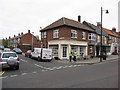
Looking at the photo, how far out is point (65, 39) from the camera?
76.5ft

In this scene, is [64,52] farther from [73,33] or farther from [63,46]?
[73,33]

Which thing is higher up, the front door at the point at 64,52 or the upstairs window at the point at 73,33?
the upstairs window at the point at 73,33

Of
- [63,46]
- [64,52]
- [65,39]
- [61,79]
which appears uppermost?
[65,39]

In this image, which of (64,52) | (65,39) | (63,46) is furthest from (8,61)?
(64,52)

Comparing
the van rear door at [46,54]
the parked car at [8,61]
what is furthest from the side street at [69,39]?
the parked car at [8,61]

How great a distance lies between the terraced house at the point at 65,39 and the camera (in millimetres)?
23656

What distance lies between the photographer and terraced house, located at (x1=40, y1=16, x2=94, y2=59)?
23.7m

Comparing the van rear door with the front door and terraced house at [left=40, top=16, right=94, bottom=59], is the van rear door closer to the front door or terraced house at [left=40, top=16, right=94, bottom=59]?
terraced house at [left=40, top=16, right=94, bottom=59]

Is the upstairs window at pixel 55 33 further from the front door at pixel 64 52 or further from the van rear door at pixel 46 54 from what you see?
the van rear door at pixel 46 54

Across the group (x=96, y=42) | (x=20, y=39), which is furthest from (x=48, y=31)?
(x=20, y=39)

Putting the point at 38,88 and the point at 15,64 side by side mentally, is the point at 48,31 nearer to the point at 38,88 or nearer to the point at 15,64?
the point at 15,64

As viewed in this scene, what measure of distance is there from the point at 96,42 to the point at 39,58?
17540 mm

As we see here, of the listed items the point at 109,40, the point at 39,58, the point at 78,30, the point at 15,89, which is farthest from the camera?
the point at 109,40

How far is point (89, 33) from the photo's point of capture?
1180 inches
